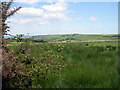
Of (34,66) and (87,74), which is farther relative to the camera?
(34,66)

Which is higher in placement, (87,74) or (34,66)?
(34,66)

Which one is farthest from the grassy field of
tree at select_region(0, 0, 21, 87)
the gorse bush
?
tree at select_region(0, 0, 21, 87)

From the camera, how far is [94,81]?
3.00 metres

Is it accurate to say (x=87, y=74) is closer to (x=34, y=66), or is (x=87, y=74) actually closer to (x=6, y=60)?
(x=34, y=66)

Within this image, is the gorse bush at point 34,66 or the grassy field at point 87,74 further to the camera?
Answer: the gorse bush at point 34,66

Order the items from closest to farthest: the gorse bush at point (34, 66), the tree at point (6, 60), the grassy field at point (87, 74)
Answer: the tree at point (6, 60) → the grassy field at point (87, 74) → the gorse bush at point (34, 66)

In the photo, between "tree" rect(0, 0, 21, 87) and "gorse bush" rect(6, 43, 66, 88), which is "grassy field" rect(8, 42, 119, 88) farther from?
"tree" rect(0, 0, 21, 87)

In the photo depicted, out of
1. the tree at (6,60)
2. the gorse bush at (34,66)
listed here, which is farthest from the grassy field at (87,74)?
the tree at (6,60)

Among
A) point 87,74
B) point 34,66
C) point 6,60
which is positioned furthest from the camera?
point 34,66

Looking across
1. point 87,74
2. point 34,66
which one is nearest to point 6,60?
point 34,66

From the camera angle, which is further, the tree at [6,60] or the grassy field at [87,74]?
the grassy field at [87,74]

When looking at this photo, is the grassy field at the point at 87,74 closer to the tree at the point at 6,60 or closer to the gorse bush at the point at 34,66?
the gorse bush at the point at 34,66

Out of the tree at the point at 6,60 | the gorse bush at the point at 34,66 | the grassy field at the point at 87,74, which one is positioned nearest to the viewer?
the tree at the point at 6,60

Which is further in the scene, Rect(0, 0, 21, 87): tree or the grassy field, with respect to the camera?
the grassy field
